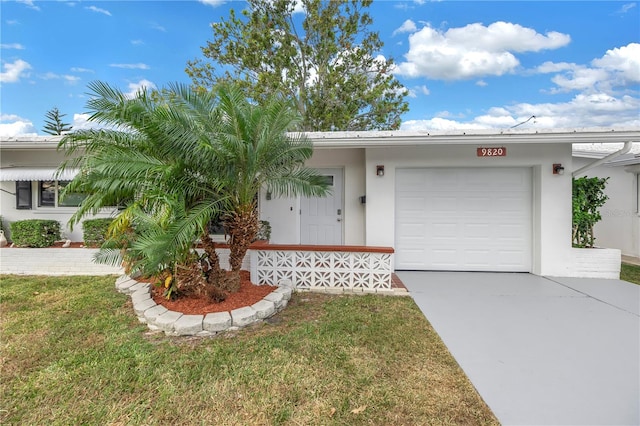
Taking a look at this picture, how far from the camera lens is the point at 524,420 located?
2.58 metres

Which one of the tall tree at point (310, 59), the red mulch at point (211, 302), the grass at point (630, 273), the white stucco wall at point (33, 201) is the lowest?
the grass at point (630, 273)

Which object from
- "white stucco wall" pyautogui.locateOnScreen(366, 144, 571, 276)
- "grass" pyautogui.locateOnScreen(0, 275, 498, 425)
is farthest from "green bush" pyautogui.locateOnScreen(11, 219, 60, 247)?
"white stucco wall" pyautogui.locateOnScreen(366, 144, 571, 276)

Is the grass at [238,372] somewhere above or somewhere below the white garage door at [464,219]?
below

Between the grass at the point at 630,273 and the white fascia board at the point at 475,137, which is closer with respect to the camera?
the white fascia board at the point at 475,137

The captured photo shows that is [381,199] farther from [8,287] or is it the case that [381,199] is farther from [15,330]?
[8,287]

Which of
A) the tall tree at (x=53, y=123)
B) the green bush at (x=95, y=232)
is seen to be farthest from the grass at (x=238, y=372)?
the tall tree at (x=53, y=123)

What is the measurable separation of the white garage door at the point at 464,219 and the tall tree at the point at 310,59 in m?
7.95

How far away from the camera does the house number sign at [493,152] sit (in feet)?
23.0

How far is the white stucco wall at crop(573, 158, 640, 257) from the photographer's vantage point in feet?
32.0

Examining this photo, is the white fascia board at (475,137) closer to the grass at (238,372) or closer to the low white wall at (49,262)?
the grass at (238,372)

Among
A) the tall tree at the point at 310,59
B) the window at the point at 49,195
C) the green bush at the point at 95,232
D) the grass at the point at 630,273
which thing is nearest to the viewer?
the grass at the point at 630,273

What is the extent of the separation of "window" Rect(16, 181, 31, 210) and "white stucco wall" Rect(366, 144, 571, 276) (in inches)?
389

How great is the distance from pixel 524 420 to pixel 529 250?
6140 mm

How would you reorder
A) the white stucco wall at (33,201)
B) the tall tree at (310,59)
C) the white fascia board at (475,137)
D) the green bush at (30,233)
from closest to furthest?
the white fascia board at (475,137) < the green bush at (30,233) < the white stucco wall at (33,201) < the tall tree at (310,59)
